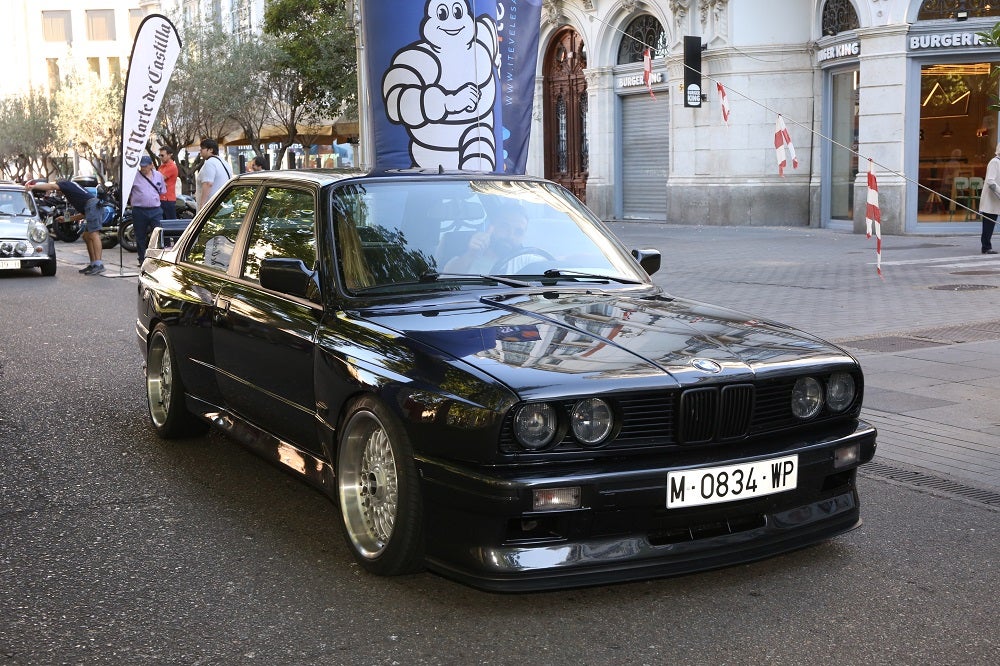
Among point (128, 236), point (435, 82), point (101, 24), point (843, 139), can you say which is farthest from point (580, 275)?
point (101, 24)

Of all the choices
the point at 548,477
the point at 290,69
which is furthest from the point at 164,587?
the point at 290,69

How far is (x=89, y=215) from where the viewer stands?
18.4 m

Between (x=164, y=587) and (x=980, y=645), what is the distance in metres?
2.67

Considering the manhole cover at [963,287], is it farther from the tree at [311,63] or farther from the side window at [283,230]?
the tree at [311,63]

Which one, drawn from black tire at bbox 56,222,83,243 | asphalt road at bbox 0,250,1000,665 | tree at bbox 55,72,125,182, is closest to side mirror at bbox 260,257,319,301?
asphalt road at bbox 0,250,1000,665

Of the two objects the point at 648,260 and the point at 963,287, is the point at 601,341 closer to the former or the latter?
the point at 648,260

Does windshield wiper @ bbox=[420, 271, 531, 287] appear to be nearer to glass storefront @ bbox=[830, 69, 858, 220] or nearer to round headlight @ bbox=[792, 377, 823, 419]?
round headlight @ bbox=[792, 377, 823, 419]

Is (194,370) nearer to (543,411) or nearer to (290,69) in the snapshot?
(543,411)

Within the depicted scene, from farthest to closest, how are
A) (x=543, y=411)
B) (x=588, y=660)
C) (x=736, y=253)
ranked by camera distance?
(x=736, y=253), (x=543, y=411), (x=588, y=660)

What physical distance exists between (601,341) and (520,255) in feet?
3.44

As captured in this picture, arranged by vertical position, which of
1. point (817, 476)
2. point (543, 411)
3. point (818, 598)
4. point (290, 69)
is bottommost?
point (818, 598)

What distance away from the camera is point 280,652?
3.61 meters

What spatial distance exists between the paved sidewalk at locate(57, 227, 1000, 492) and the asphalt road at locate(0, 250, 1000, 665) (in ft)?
3.29

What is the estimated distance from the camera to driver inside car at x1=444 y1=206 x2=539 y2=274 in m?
5.00
